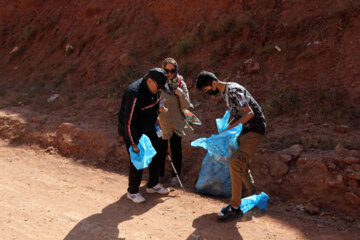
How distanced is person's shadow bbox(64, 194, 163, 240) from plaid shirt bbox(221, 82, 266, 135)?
5.34 feet

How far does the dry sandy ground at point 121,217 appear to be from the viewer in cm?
353

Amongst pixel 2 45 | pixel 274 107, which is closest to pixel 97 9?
pixel 2 45

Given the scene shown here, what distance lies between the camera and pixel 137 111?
153 inches

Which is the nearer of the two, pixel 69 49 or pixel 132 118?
pixel 132 118

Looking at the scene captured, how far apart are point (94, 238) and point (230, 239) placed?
143cm

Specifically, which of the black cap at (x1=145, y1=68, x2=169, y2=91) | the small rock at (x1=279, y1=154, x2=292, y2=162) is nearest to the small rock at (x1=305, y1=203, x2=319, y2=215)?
the small rock at (x1=279, y1=154, x2=292, y2=162)

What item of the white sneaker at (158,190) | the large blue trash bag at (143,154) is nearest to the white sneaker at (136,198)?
the white sneaker at (158,190)

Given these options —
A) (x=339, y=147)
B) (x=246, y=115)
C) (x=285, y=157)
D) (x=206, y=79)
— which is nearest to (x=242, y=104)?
(x=246, y=115)

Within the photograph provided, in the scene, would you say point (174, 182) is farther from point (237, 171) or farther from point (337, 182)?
point (337, 182)

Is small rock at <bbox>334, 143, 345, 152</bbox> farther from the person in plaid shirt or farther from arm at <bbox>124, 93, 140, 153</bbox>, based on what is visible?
arm at <bbox>124, 93, 140, 153</bbox>

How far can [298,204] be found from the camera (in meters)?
4.41

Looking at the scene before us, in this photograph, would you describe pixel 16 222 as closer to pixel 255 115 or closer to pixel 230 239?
pixel 230 239

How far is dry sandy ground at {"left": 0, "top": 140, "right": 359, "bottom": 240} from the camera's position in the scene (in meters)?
3.53

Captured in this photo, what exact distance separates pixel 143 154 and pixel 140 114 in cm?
50
